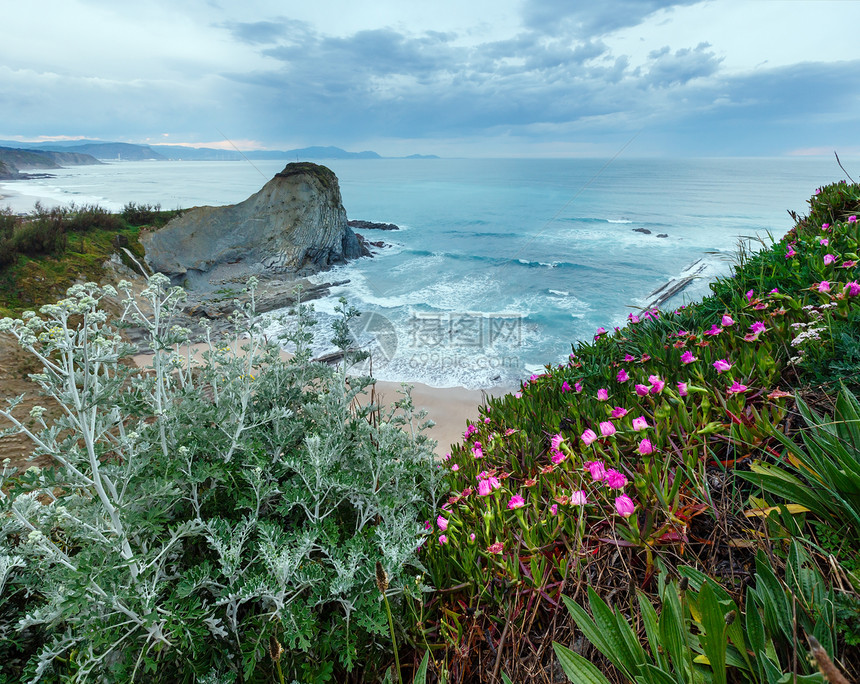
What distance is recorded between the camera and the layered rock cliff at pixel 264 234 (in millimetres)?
19094

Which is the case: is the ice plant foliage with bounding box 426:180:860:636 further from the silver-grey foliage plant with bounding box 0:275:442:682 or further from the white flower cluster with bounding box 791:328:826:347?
the silver-grey foliage plant with bounding box 0:275:442:682

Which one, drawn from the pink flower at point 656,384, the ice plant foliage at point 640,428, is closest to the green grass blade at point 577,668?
the ice plant foliage at point 640,428

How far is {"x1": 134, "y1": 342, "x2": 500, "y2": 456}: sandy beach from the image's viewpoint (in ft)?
28.4

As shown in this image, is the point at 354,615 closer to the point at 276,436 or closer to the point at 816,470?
the point at 276,436

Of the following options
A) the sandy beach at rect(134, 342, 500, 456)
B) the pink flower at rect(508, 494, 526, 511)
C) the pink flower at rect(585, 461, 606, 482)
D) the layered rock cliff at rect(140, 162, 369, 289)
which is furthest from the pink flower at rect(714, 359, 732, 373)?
the layered rock cliff at rect(140, 162, 369, 289)

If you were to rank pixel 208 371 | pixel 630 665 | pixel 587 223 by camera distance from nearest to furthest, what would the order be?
1. pixel 630 665
2. pixel 208 371
3. pixel 587 223

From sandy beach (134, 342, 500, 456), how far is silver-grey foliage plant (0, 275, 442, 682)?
589 cm

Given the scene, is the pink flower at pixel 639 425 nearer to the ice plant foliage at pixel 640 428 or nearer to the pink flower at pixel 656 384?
the ice plant foliage at pixel 640 428

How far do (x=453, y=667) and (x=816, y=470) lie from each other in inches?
68.1

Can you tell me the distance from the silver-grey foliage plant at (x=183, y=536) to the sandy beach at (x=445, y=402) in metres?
5.89

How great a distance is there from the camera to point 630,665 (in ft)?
4.30

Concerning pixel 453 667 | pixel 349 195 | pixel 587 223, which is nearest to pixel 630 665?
pixel 453 667

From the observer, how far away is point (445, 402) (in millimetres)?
10273

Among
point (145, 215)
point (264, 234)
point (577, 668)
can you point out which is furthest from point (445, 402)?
point (145, 215)
